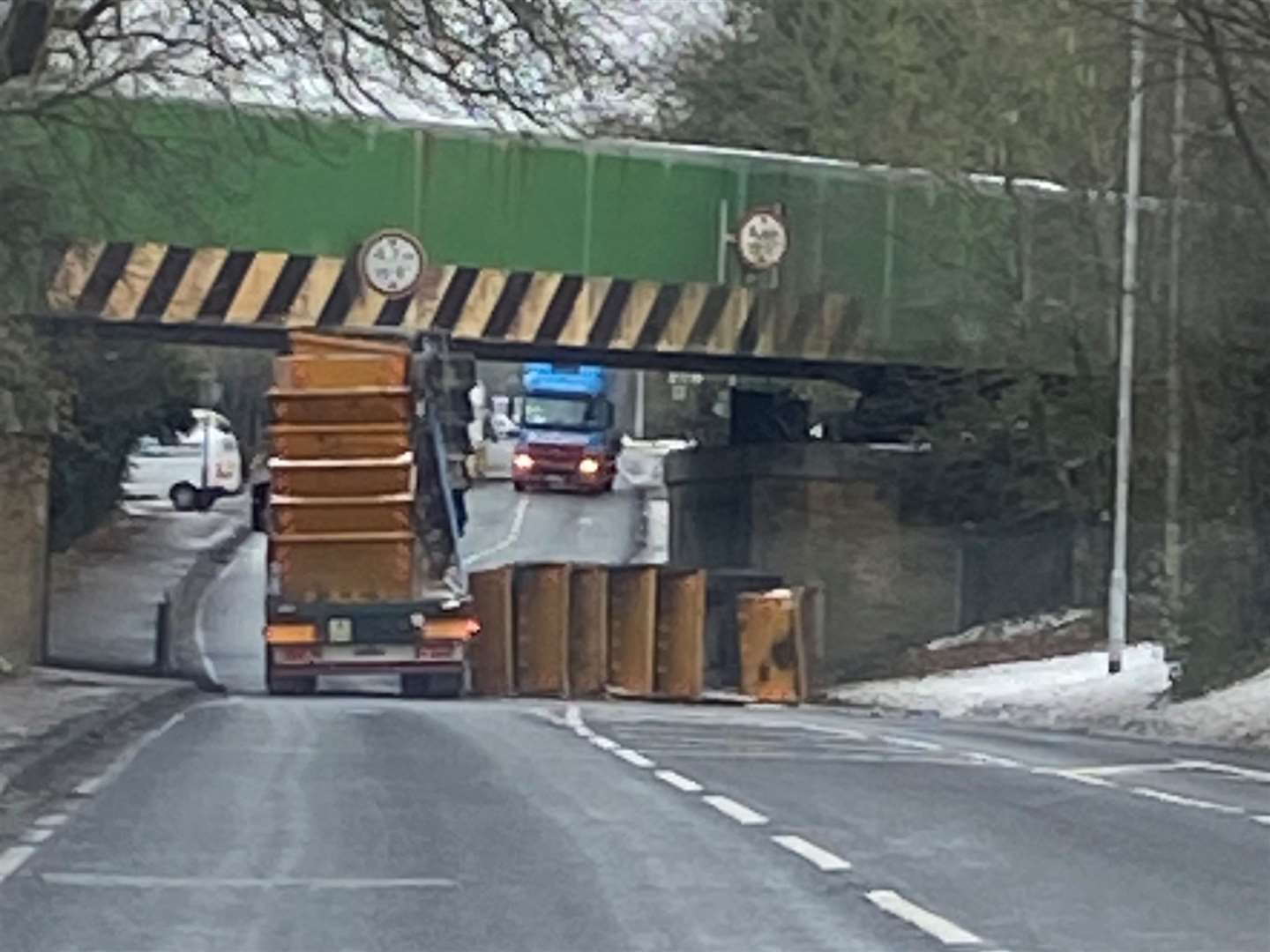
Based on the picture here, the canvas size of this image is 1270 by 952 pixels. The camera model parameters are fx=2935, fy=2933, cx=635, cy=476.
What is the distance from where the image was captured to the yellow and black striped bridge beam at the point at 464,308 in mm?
38281

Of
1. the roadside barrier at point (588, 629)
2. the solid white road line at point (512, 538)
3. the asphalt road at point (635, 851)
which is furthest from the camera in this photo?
the solid white road line at point (512, 538)

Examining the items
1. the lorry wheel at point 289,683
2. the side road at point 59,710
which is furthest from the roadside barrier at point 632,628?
the side road at point 59,710

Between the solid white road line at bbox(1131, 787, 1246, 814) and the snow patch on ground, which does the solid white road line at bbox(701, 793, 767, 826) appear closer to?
the solid white road line at bbox(1131, 787, 1246, 814)

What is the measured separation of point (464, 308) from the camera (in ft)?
130

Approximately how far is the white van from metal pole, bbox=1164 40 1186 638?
151 feet

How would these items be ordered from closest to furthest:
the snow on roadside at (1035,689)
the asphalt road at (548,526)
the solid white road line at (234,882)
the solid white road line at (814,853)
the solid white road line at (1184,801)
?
1. the solid white road line at (234,882)
2. the solid white road line at (814,853)
3. the solid white road line at (1184,801)
4. the snow on roadside at (1035,689)
5. the asphalt road at (548,526)

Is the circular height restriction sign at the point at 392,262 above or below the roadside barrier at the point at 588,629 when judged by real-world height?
above

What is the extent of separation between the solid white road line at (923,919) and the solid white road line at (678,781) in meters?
5.23

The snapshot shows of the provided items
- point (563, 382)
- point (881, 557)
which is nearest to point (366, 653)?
point (881, 557)

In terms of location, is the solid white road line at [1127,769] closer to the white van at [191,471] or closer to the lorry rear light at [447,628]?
the lorry rear light at [447,628]

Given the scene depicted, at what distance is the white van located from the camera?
7762 centimetres

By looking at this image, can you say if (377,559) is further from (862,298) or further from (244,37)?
(244,37)

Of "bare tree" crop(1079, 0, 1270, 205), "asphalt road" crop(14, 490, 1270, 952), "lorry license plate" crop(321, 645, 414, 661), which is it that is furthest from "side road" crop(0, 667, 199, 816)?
"bare tree" crop(1079, 0, 1270, 205)

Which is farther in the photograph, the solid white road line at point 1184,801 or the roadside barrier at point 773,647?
the roadside barrier at point 773,647
